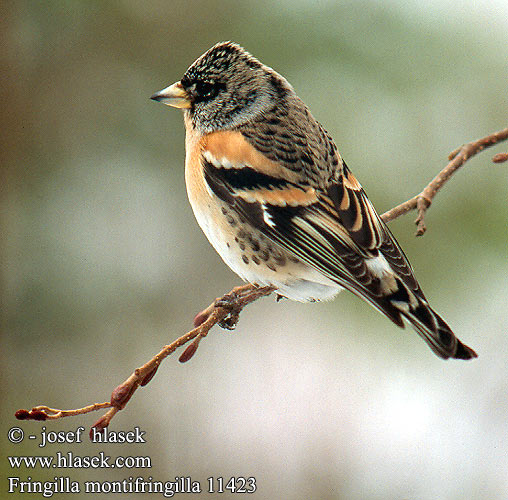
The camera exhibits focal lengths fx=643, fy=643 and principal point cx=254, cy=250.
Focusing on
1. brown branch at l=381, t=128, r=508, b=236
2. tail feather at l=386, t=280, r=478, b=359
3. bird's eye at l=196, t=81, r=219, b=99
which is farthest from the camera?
bird's eye at l=196, t=81, r=219, b=99

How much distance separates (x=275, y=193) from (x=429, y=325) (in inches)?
14.6

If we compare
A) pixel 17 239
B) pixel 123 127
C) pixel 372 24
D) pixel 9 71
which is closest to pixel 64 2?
pixel 9 71

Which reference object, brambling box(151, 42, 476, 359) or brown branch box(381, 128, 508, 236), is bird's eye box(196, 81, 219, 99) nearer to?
brambling box(151, 42, 476, 359)

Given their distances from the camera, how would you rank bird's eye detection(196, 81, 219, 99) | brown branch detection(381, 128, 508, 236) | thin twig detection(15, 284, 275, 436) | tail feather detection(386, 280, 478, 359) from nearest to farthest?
thin twig detection(15, 284, 275, 436)
tail feather detection(386, 280, 478, 359)
brown branch detection(381, 128, 508, 236)
bird's eye detection(196, 81, 219, 99)

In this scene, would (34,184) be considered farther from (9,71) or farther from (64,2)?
(64,2)

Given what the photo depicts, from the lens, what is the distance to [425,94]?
5.28ft

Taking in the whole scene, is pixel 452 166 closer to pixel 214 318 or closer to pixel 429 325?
pixel 429 325

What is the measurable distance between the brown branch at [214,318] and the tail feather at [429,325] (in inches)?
4.5

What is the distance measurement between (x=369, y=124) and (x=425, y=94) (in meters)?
0.16

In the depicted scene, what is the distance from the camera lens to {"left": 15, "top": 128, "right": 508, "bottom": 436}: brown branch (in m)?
0.78
